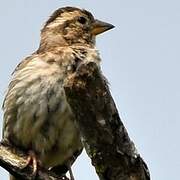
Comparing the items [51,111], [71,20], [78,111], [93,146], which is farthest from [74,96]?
[71,20]

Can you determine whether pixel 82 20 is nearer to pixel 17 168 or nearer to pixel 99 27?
pixel 99 27

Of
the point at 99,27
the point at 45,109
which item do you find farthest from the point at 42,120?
the point at 99,27

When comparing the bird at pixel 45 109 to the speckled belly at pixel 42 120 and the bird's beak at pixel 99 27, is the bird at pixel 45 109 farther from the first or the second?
the bird's beak at pixel 99 27

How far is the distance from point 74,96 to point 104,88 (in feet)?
0.58

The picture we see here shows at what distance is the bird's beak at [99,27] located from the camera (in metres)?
6.88

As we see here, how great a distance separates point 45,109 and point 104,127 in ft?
7.19

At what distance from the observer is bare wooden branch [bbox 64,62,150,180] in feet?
11.4

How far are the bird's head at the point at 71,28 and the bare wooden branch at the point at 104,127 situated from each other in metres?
2.98

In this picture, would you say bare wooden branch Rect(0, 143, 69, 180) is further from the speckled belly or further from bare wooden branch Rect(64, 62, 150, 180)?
the speckled belly

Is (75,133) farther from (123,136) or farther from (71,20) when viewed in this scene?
(123,136)

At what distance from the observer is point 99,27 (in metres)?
6.93

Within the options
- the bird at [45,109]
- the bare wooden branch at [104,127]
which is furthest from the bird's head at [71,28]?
the bare wooden branch at [104,127]

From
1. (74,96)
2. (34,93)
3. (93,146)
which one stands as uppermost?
(74,96)

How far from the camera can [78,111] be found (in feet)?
11.6
